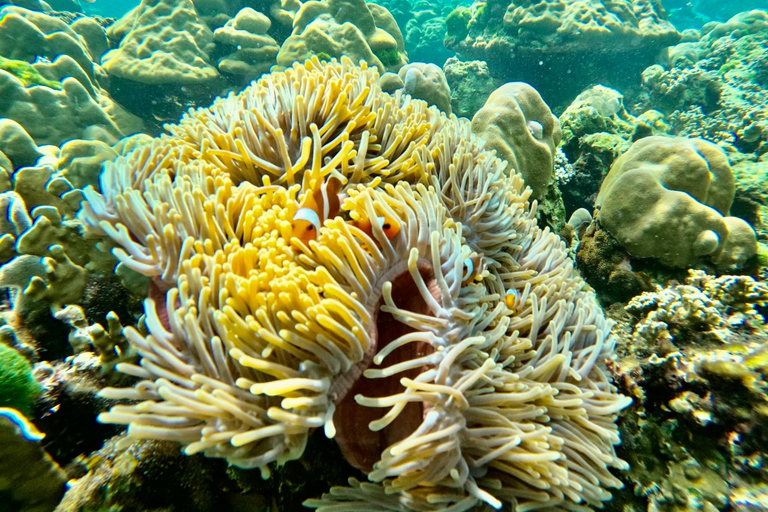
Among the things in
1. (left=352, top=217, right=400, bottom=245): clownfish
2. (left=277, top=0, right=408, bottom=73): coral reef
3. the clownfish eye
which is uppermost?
(left=277, top=0, right=408, bottom=73): coral reef

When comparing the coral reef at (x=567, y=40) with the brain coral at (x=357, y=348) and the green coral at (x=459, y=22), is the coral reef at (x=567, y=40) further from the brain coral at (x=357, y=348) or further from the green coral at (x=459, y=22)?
the brain coral at (x=357, y=348)

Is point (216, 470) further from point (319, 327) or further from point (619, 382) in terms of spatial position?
point (619, 382)

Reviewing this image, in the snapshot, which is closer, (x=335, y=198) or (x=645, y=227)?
(x=335, y=198)

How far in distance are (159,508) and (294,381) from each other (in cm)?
73

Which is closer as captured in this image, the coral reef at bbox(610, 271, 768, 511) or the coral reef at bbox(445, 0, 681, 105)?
the coral reef at bbox(610, 271, 768, 511)

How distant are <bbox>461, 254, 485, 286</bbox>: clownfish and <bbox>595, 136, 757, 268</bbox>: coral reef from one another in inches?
101

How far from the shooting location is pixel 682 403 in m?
1.88

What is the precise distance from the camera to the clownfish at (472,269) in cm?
161

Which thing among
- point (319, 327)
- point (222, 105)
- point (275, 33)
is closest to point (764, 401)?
point (319, 327)

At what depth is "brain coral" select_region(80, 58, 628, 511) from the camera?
119cm

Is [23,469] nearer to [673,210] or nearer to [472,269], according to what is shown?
[472,269]

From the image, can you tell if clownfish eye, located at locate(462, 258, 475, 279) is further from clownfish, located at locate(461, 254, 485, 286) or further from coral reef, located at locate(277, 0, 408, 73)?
coral reef, located at locate(277, 0, 408, 73)

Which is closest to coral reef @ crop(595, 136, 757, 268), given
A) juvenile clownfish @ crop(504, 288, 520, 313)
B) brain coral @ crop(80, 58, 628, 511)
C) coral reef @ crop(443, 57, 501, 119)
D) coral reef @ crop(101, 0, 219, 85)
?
brain coral @ crop(80, 58, 628, 511)

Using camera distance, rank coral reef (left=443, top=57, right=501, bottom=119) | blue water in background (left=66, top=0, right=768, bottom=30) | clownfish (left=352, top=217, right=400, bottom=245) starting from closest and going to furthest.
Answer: clownfish (left=352, top=217, right=400, bottom=245), coral reef (left=443, top=57, right=501, bottom=119), blue water in background (left=66, top=0, right=768, bottom=30)
